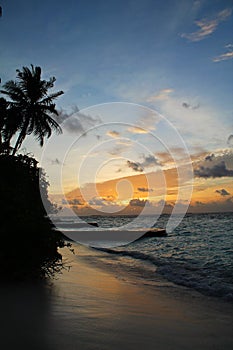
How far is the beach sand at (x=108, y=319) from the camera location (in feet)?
14.8

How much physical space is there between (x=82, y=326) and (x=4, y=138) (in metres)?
23.5

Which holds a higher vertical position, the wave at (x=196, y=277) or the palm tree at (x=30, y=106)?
the palm tree at (x=30, y=106)

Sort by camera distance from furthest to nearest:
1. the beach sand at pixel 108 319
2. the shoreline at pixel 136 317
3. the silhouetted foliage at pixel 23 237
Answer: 1. the silhouetted foliage at pixel 23 237
2. the shoreline at pixel 136 317
3. the beach sand at pixel 108 319

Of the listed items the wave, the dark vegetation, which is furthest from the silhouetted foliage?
the wave

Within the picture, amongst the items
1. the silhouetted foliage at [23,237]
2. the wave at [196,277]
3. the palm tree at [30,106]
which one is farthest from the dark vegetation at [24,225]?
the palm tree at [30,106]

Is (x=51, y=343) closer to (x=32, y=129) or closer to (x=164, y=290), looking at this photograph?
(x=164, y=290)

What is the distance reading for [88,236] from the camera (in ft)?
115

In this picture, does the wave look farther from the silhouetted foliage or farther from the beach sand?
the silhouetted foliage

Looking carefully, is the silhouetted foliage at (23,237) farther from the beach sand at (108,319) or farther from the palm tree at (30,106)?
the palm tree at (30,106)

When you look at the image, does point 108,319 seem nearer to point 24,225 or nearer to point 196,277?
point 24,225

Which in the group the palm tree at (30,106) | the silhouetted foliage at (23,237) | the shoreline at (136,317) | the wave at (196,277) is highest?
the palm tree at (30,106)

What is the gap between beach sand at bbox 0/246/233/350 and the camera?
451 centimetres

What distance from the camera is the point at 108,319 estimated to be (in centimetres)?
564

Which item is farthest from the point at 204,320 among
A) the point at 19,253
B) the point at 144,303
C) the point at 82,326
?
the point at 19,253
